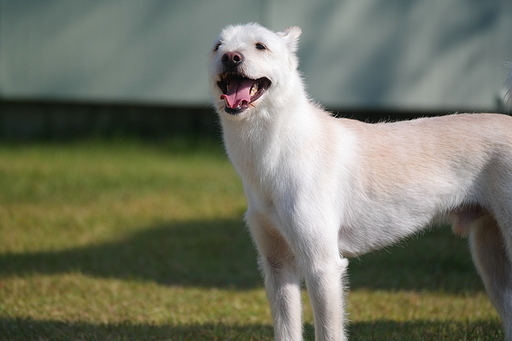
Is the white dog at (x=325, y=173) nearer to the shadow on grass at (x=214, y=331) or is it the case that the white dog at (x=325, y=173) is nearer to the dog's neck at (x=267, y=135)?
the dog's neck at (x=267, y=135)

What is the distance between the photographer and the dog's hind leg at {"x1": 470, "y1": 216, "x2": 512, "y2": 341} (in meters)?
4.22

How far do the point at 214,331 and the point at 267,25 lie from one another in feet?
21.1

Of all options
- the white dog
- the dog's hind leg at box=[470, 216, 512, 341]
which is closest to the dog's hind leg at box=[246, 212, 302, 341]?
the white dog

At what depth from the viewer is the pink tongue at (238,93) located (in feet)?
12.2

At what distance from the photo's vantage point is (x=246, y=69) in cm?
369

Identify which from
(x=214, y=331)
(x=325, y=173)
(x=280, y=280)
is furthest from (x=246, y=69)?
(x=214, y=331)

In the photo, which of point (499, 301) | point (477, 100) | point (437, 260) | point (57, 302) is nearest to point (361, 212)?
point (499, 301)

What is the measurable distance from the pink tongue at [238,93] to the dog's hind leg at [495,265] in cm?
150

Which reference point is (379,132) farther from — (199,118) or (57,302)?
(199,118)

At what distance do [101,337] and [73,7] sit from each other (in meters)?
7.28

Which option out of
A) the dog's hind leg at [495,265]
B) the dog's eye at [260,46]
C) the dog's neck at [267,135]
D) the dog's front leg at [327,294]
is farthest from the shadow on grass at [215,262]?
the dog's eye at [260,46]

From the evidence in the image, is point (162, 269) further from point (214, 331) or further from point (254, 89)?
point (254, 89)

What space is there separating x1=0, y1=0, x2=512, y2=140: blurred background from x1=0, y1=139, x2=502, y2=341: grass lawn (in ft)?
4.44

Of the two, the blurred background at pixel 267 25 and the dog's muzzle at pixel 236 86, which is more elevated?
the dog's muzzle at pixel 236 86
